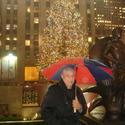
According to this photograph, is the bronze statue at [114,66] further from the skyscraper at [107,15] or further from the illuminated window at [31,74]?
the skyscraper at [107,15]

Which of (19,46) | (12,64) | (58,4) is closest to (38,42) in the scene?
(19,46)

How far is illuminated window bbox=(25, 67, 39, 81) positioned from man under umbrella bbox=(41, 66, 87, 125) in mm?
69463

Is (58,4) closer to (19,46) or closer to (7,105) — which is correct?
(7,105)

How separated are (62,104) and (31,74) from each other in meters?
69.8

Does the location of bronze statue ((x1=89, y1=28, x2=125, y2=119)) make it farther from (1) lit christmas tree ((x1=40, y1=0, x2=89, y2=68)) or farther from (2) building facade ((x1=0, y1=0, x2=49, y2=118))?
(2) building facade ((x1=0, y1=0, x2=49, y2=118))

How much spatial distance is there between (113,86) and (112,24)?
89.7 m

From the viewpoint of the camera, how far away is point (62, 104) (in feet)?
14.9

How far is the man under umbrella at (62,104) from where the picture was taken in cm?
451

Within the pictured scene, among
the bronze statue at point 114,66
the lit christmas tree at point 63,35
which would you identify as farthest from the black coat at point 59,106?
the lit christmas tree at point 63,35

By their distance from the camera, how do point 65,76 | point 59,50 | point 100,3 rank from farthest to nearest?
point 100,3 → point 59,50 → point 65,76

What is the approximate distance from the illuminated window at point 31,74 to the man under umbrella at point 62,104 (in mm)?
69463

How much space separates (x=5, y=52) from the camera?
73562mm

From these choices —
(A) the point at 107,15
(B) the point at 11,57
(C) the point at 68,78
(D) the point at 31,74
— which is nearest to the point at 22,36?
(B) the point at 11,57

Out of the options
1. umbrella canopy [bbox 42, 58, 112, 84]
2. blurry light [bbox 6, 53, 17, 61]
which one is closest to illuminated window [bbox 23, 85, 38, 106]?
blurry light [bbox 6, 53, 17, 61]
